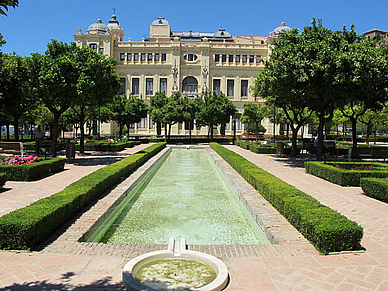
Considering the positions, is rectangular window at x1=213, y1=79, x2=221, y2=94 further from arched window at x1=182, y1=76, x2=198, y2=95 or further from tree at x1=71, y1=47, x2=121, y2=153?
tree at x1=71, y1=47, x2=121, y2=153

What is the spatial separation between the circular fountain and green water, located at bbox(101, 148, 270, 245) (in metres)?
1.35

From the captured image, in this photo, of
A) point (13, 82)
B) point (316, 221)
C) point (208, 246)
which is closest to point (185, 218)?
point (208, 246)

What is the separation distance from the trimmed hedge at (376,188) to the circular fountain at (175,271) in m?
5.60

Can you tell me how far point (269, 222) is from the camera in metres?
5.97

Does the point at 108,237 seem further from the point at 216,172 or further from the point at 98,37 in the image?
the point at 98,37

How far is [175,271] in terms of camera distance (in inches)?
159

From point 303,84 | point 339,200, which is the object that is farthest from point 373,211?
point 303,84

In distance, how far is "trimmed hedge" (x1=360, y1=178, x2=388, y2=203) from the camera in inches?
305

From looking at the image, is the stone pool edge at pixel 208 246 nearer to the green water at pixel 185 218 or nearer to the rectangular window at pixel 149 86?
the green water at pixel 185 218

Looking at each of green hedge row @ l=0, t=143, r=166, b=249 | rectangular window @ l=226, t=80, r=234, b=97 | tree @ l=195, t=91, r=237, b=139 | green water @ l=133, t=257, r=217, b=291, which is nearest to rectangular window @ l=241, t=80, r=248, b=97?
rectangular window @ l=226, t=80, r=234, b=97

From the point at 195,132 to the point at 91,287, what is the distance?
Result: 48.1m

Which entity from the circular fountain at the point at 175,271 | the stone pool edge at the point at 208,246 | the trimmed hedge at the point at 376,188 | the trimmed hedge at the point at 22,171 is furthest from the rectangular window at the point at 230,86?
the circular fountain at the point at 175,271

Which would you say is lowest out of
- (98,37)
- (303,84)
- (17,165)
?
(17,165)

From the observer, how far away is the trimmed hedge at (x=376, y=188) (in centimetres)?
774
